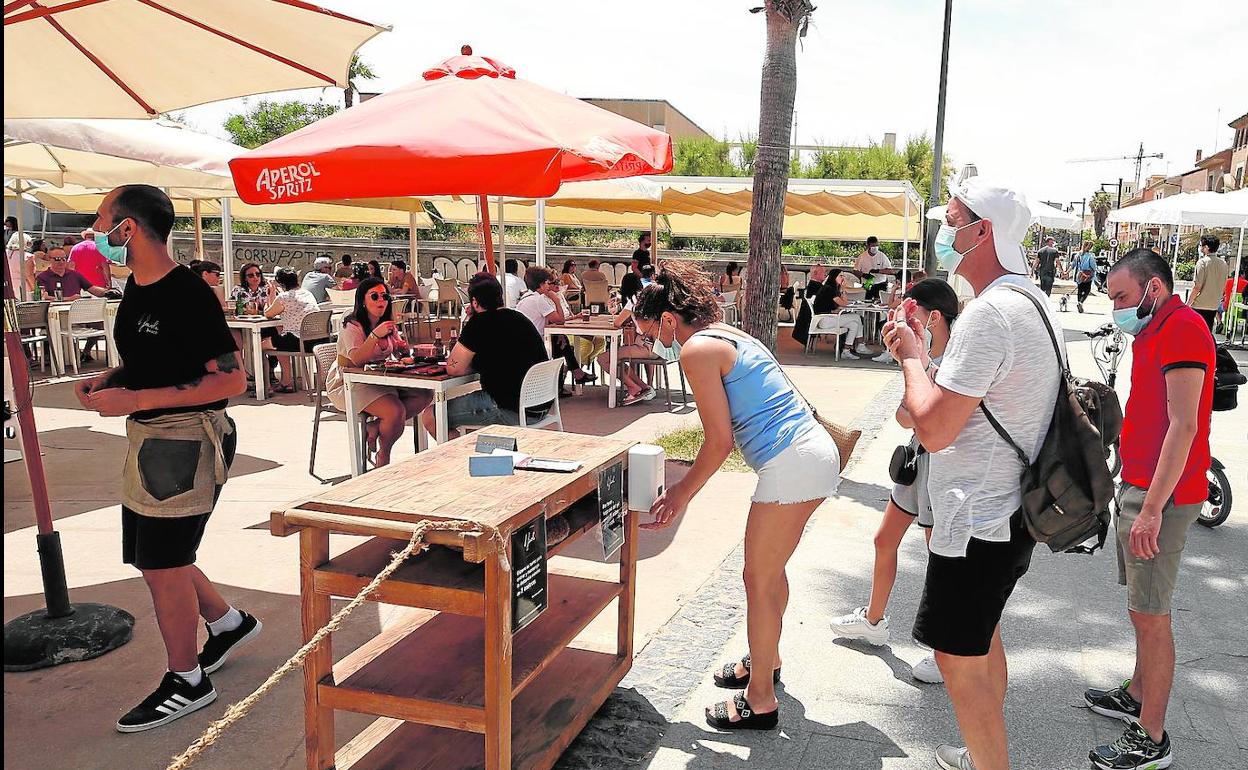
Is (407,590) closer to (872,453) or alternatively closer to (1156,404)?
(1156,404)

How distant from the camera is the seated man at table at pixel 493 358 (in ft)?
19.7

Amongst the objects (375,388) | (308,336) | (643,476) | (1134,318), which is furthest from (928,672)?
(308,336)

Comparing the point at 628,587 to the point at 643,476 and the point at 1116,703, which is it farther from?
the point at 1116,703

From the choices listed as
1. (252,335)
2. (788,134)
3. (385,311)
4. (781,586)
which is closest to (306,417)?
(252,335)

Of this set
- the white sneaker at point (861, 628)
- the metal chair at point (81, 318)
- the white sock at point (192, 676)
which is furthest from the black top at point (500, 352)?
the metal chair at point (81, 318)

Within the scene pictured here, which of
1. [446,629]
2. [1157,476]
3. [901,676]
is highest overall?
[1157,476]

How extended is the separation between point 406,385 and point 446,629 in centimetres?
306

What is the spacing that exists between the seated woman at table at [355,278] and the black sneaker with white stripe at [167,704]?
30.4 ft

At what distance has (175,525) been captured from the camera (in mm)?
3342

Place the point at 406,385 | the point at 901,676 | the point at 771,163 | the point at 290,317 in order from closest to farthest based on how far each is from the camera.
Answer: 1. the point at 901,676
2. the point at 406,385
3. the point at 771,163
4. the point at 290,317

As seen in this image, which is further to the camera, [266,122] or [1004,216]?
[266,122]

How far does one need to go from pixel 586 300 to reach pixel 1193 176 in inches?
3393

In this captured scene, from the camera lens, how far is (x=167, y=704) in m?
3.30

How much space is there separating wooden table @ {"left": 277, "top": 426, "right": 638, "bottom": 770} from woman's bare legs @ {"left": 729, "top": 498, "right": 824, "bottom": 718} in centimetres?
51
